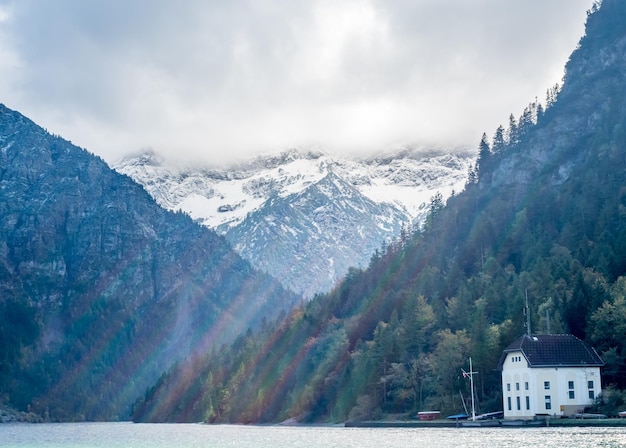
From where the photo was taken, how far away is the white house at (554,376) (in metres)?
121

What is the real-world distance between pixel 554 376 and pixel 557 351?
122 inches

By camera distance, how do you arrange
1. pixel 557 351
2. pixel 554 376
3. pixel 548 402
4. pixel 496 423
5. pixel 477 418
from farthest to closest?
pixel 477 418 → pixel 557 351 → pixel 548 402 → pixel 496 423 → pixel 554 376

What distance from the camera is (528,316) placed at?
129m

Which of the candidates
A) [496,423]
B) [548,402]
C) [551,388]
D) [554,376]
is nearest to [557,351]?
[554,376]

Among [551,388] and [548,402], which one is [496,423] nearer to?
[548,402]

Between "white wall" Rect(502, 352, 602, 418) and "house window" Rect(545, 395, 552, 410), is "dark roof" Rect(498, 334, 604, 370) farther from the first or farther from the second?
"house window" Rect(545, 395, 552, 410)

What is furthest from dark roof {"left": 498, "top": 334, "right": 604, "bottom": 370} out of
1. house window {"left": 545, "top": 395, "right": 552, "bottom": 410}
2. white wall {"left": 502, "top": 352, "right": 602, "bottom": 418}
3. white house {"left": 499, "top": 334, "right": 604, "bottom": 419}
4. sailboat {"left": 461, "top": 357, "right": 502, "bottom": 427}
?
sailboat {"left": 461, "top": 357, "right": 502, "bottom": 427}

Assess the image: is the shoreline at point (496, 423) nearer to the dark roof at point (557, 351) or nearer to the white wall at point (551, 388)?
the white wall at point (551, 388)

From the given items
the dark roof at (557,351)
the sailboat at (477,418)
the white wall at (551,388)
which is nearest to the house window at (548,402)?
the white wall at (551,388)

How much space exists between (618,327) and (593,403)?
9.74 meters

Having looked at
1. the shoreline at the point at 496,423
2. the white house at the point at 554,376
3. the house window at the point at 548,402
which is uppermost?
the white house at the point at 554,376

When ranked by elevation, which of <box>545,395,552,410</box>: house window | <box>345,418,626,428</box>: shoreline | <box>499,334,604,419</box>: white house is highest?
<box>499,334,604,419</box>: white house

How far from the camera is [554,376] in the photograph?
122125mm

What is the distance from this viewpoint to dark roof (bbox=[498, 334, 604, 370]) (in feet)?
397
